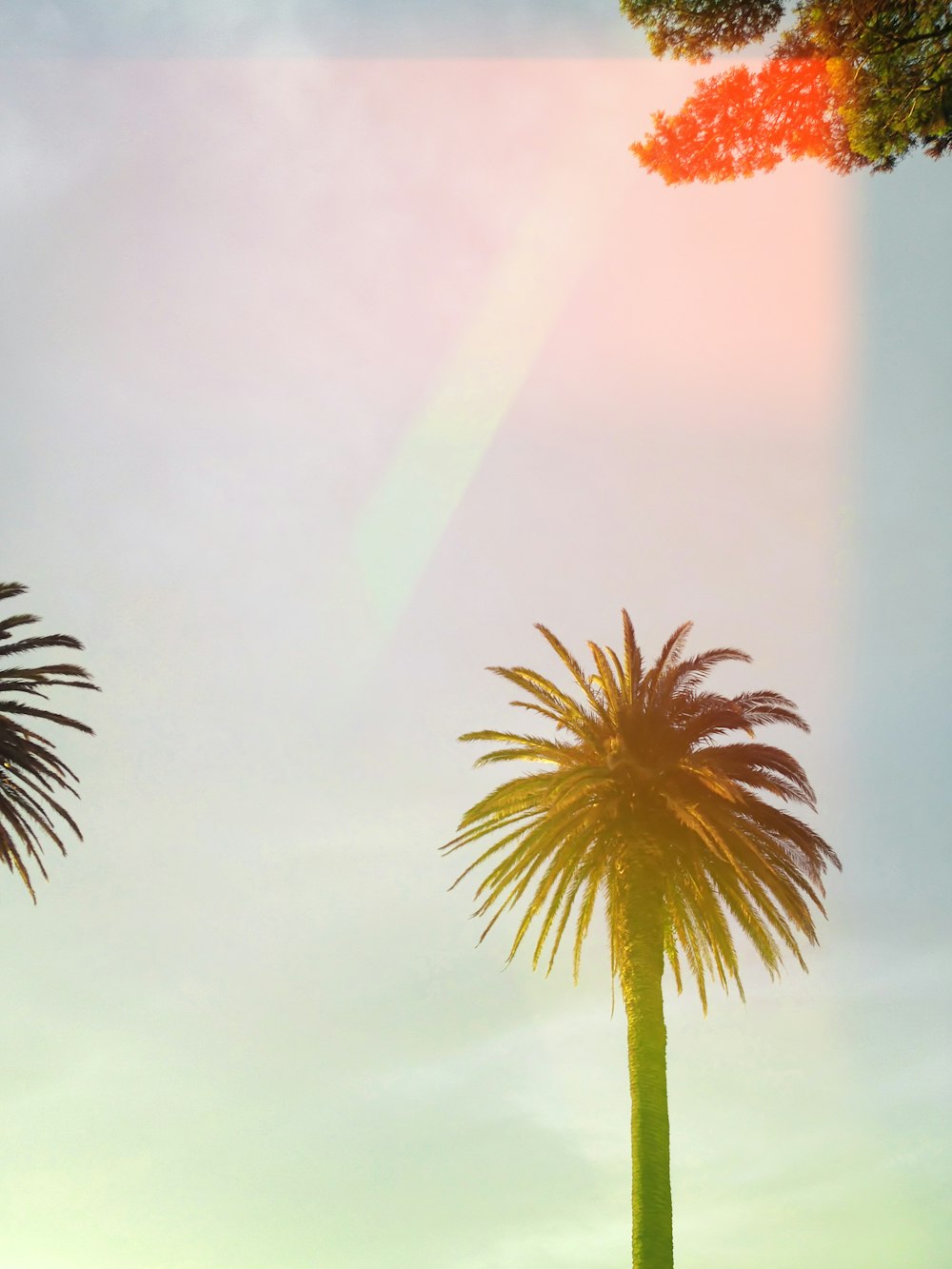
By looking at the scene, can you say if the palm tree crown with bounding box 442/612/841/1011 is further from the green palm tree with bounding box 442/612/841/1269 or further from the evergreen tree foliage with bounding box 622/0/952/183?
the evergreen tree foliage with bounding box 622/0/952/183

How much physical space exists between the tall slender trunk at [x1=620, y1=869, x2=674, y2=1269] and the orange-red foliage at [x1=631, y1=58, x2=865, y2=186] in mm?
15064

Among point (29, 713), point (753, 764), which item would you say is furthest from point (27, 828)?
point (753, 764)

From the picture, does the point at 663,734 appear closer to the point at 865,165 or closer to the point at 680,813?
the point at 680,813

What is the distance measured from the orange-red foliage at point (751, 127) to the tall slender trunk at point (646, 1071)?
1506cm

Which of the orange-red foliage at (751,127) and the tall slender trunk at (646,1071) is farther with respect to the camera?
the tall slender trunk at (646,1071)

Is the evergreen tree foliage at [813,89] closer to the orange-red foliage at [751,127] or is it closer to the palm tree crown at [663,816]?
the orange-red foliage at [751,127]

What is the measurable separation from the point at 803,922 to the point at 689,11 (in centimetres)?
1816

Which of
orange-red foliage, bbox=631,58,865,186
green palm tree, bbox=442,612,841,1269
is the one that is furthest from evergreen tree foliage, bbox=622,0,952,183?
green palm tree, bbox=442,612,841,1269

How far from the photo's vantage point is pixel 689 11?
1856 cm

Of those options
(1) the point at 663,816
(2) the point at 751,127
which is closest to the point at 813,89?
(2) the point at 751,127

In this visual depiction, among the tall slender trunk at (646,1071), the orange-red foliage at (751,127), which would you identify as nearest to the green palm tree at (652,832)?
the tall slender trunk at (646,1071)

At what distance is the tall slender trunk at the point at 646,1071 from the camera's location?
957 inches

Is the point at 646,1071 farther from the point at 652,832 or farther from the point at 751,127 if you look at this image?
the point at 751,127

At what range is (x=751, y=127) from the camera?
19406 mm
